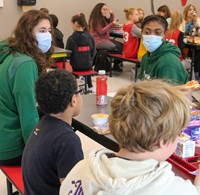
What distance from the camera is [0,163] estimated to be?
2271mm

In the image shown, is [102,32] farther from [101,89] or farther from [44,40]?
[101,89]

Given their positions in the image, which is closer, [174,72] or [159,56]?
[174,72]

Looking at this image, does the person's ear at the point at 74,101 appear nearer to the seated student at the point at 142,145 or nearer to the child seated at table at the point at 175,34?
→ the seated student at the point at 142,145

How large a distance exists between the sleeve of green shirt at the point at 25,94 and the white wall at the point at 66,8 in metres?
5.09

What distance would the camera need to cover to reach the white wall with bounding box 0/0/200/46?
702cm

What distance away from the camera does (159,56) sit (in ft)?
8.45

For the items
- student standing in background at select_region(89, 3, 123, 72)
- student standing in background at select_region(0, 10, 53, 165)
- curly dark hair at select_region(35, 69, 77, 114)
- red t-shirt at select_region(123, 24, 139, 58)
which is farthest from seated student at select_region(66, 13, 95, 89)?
curly dark hair at select_region(35, 69, 77, 114)

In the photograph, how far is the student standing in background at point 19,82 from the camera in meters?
2.16

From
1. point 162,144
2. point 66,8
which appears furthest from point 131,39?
point 162,144

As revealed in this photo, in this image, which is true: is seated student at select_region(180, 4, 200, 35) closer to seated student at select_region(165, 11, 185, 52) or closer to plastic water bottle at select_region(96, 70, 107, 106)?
seated student at select_region(165, 11, 185, 52)

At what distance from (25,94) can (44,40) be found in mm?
518

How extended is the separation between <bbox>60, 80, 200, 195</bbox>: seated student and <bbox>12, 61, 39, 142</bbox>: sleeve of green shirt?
1.15m

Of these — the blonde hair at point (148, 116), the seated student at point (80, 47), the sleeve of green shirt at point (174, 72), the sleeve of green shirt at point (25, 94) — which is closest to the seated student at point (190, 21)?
the seated student at point (80, 47)

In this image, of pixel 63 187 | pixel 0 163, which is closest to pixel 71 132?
pixel 63 187
